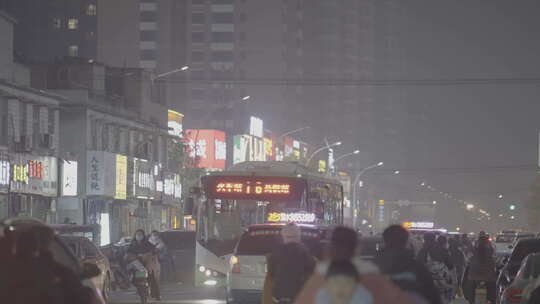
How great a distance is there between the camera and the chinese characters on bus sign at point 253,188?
31953mm

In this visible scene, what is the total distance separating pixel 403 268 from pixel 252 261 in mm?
12262

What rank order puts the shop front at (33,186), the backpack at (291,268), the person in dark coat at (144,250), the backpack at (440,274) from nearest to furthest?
the backpack at (291,268) → the backpack at (440,274) → the person in dark coat at (144,250) → the shop front at (33,186)

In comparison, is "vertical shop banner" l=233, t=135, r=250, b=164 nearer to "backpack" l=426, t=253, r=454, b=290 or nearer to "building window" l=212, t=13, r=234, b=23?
"building window" l=212, t=13, r=234, b=23

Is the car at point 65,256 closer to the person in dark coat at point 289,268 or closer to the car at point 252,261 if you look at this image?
the person in dark coat at point 289,268

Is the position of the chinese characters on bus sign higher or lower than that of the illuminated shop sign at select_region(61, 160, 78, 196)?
lower

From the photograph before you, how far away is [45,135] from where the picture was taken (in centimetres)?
5438

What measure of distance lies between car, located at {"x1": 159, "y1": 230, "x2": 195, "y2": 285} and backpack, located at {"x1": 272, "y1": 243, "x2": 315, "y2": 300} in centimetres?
2454

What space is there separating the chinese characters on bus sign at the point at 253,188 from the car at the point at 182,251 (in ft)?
24.7

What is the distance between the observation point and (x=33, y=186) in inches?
2077

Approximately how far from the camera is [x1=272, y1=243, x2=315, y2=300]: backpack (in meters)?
14.4

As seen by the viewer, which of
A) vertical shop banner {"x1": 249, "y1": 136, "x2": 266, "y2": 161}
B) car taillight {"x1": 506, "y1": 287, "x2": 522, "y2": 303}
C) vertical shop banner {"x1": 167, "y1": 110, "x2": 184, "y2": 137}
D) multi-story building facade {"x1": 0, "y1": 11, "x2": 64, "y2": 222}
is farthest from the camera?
vertical shop banner {"x1": 249, "y1": 136, "x2": 266, "y2": 161}

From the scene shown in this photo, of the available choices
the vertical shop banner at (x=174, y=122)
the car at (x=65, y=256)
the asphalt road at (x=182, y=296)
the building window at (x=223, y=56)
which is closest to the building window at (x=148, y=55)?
the building window at (x=223, y=56)

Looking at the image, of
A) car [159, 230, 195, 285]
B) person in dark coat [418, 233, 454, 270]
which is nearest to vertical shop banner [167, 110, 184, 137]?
car [159, 230, 195, 285]

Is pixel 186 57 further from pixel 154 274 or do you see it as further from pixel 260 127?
pixel 154 274
